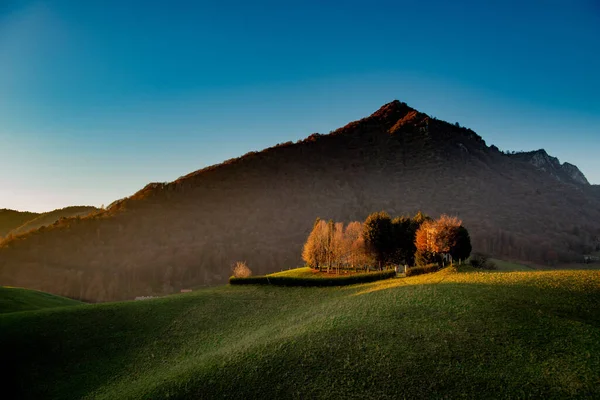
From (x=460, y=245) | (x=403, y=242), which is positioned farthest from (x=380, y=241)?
(x=460, y=245)

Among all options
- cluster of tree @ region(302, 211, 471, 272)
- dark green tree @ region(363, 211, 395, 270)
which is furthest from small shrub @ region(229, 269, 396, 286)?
dark green tree @ region(363, 211, 395, 270)

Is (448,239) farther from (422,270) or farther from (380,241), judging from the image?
(380,241)

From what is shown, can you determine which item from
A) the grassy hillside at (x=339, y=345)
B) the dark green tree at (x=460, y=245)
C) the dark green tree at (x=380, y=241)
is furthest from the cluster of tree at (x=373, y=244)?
the grassy hillside at (x=339, y=345)

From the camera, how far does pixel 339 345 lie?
87.4ft

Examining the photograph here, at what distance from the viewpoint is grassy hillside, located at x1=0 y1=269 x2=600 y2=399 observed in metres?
21.8

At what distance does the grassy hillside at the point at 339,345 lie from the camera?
21.8 metres

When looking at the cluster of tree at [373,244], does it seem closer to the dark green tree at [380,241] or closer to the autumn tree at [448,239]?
the dark green tree at [380,241]

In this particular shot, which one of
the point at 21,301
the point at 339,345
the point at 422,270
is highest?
the point at 422,270

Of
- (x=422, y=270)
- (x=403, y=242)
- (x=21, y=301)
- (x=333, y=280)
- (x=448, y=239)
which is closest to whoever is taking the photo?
(x=21, y=301)

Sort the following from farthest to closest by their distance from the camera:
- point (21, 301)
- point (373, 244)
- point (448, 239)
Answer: point (373, 244)
point (448, 239)
point (21, 301)

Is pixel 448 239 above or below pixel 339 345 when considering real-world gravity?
above

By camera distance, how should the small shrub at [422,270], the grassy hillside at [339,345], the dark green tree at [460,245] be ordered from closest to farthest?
the grassy hillside at [339,345] < the small shrub at [422,270] < the dark green tree at [460,245]

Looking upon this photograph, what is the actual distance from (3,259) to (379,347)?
23624cm

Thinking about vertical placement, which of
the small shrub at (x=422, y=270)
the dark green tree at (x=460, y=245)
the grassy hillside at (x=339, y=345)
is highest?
the dark green tree at (x=460, y=245)
